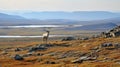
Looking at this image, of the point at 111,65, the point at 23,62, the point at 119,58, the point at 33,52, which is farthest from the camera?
the point at 33,52

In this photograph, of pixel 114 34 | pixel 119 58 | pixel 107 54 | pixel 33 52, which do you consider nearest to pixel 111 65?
pixel 119 58

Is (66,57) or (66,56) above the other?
(66,56)

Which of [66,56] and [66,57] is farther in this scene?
[66,56]

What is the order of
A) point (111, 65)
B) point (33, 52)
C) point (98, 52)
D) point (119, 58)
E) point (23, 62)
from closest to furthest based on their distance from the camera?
point (111, 65) → point (119, 58) → point (23, 62) → point (98, 52) → point (33, 52)

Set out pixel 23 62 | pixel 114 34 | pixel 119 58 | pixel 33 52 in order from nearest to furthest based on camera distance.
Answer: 1. pixel 119 58
2. pixel 23 62
3. pixel 33 52
4. pixel 114 34

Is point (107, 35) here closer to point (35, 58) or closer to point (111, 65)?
point (35, 58)

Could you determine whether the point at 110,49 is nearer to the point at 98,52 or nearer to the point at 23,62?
the point at 98,52

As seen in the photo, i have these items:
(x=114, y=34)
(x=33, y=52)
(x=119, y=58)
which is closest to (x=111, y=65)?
(x=119, y=58)

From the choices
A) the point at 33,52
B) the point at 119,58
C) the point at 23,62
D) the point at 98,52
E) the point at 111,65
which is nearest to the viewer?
the point at 111,65

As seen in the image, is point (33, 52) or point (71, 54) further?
point (33, 52)
